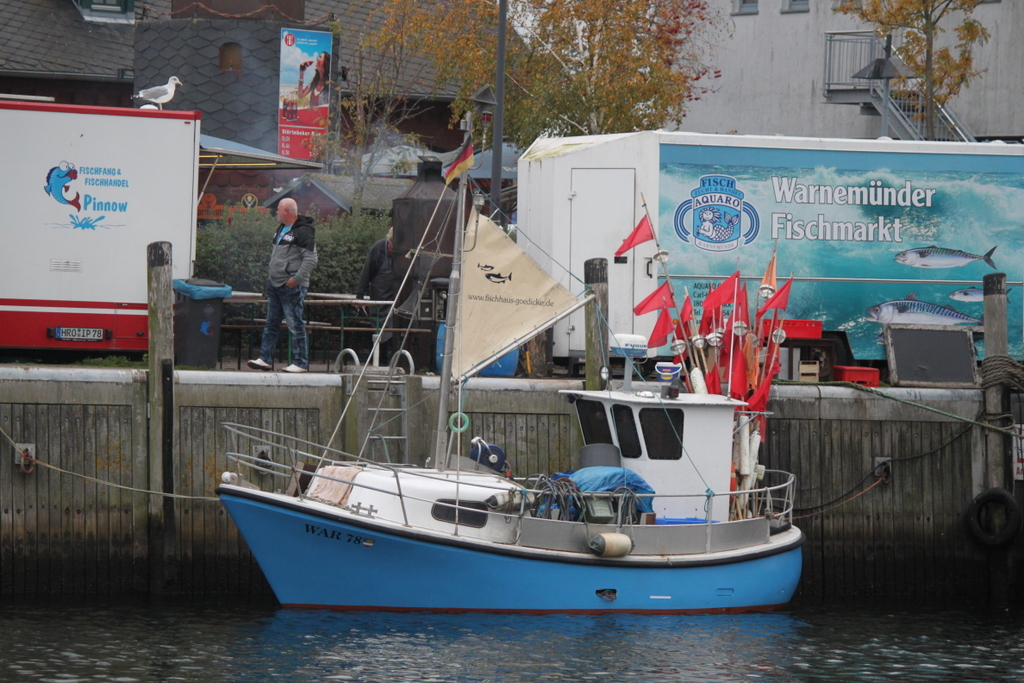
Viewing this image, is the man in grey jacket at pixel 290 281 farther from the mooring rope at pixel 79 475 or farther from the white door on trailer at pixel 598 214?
the white door on trailer at pixel 598 214

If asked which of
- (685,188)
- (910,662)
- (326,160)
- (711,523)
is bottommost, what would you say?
(910,662)

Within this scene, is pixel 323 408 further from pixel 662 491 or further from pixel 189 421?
pixel 662 491

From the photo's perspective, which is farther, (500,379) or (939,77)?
(939,77)

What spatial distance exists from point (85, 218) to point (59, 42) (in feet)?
59.3

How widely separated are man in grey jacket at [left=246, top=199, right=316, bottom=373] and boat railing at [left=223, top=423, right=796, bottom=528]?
1.38 m

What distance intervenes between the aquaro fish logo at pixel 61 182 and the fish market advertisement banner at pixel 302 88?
43.7 ft

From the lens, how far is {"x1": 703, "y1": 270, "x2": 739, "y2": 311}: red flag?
13820 millimetres

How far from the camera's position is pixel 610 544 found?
1180 cm

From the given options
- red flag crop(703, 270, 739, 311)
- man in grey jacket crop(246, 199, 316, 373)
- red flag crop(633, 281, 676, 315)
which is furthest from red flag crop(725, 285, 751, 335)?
man in grey jacket crop(246, 199, 316, 373)

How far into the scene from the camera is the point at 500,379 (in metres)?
13.5

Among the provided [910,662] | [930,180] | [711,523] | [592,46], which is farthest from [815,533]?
[592,46]

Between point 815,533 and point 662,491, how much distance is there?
212cm

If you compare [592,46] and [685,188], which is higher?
[592,46]

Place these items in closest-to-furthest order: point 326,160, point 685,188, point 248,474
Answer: point 248,474 < point 685,188 < point 326,160
